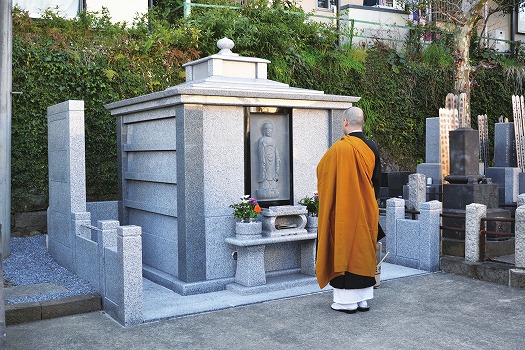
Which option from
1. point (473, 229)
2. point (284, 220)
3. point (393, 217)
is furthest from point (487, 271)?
point (284, 220)

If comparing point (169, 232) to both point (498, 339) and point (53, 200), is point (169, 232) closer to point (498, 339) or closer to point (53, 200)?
point (53, 200)

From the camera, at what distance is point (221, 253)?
23.0 feet

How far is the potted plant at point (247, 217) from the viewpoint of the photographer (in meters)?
6.79

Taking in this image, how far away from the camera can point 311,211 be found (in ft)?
24.4

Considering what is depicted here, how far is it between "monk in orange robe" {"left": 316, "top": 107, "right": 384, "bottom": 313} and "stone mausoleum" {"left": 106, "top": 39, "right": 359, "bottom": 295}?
0.99m

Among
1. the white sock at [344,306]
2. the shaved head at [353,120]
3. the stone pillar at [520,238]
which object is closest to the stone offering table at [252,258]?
the white sock at [344,306]

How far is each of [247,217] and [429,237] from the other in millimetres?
2681

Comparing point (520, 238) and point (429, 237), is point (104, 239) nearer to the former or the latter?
point (429, 237)

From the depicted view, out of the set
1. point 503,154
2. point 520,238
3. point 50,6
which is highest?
point 50,6

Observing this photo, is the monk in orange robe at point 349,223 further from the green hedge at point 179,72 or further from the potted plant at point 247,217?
the green hedge at point 179,72

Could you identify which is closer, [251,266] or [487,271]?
[251,266]

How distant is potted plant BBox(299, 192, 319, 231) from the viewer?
7383 mm

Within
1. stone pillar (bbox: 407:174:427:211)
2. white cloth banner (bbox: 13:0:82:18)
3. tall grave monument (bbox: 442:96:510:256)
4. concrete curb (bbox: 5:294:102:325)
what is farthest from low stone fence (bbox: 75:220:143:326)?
white cloth banner (bbox: 13:0:82:18)

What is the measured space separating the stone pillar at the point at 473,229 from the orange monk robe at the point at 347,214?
2082 millimetres
